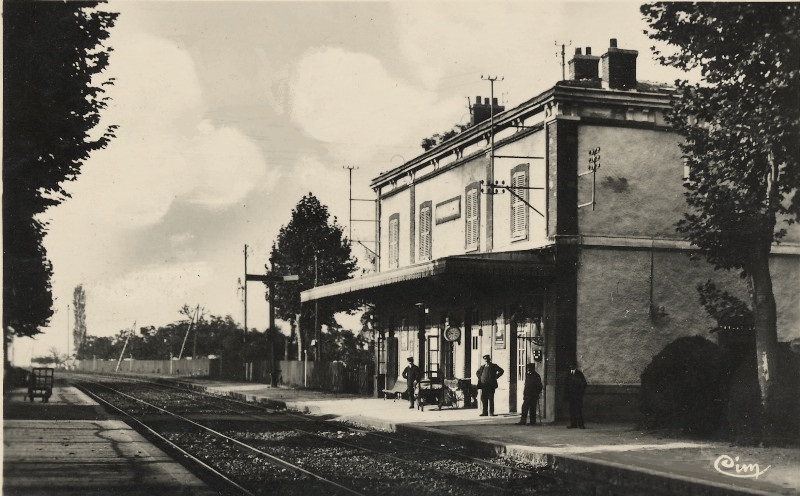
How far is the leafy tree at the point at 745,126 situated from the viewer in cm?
1313

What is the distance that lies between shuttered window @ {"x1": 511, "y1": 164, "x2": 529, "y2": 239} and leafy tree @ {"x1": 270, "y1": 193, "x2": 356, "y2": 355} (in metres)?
20.9

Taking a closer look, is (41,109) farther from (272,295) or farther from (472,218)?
(272,295)

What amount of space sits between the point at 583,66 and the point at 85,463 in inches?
599

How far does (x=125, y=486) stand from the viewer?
11.0m

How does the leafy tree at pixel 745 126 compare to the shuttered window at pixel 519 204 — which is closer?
the leafy tree at pixel 745 126

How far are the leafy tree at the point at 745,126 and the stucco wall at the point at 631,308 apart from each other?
15.4ft

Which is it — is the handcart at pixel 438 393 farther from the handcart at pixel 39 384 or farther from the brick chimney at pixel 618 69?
the handcart at pixel 39 384

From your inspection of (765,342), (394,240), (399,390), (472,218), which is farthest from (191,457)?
(394,240)

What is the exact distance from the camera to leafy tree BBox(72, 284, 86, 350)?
10856 cm

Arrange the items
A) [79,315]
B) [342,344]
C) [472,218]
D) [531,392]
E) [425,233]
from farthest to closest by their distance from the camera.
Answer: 1. [79,315]
2. [342,344]
3. [425,233]
4. [472,218]
5. [531,392]

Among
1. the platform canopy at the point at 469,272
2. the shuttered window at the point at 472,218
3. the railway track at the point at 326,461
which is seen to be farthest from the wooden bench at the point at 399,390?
the railway track at the point at 326,461

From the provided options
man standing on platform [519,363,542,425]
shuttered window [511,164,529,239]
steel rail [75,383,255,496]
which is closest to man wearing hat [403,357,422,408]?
shuttered window [511,164,529,239]

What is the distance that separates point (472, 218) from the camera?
25.2 meters

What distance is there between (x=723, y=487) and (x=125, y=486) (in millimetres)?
6786
